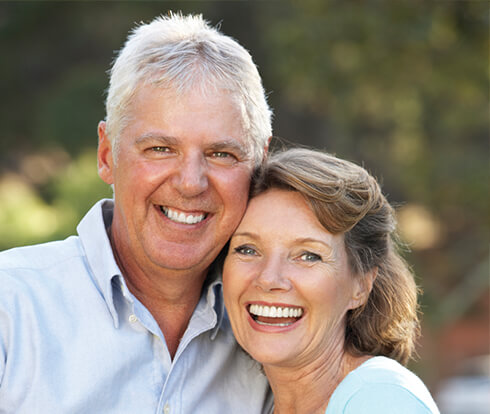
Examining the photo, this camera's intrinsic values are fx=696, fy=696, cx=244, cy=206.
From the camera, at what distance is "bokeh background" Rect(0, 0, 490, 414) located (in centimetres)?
857

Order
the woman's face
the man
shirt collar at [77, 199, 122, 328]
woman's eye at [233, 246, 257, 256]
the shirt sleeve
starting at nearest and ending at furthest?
the shirt sleeve < the man < shirt collar at [77, 199, 122, 328] < the woman's face < woman's eye at [233, 246, 257, 256]

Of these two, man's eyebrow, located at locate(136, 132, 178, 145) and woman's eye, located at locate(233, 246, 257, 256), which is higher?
man's eyebrow, located at locate(136, 132, 178, 145)

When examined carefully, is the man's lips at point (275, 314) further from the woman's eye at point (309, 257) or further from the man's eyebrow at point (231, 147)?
the man's eyebrow at point (231, 147)

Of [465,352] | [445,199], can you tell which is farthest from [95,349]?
[465,352]

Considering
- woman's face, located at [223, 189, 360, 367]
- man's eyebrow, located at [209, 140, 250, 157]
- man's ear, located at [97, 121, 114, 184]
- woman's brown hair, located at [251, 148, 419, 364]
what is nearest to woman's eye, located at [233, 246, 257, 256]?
woman's face, located at [223, 189, 360, 367]

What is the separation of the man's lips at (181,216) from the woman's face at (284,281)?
186 millimetres

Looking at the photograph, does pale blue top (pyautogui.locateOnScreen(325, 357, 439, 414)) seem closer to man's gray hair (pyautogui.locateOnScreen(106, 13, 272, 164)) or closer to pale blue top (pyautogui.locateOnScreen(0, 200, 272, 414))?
pale blue top (pyautogui.locateOnScreen(0, 200, 272, 414))

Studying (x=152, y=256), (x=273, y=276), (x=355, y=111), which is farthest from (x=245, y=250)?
(x=355, y=111)

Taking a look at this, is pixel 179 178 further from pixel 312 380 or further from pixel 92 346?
pixel 312 380

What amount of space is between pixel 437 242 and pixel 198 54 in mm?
13107

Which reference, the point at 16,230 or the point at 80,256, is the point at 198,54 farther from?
the point at 16,230

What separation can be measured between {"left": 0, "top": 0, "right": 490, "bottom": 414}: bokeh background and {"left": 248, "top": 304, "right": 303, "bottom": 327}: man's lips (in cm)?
347

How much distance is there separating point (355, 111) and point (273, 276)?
322 inches

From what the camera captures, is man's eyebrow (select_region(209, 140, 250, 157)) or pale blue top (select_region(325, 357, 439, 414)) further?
man's eyebrow (select_region(209, 140, 250, 157))
